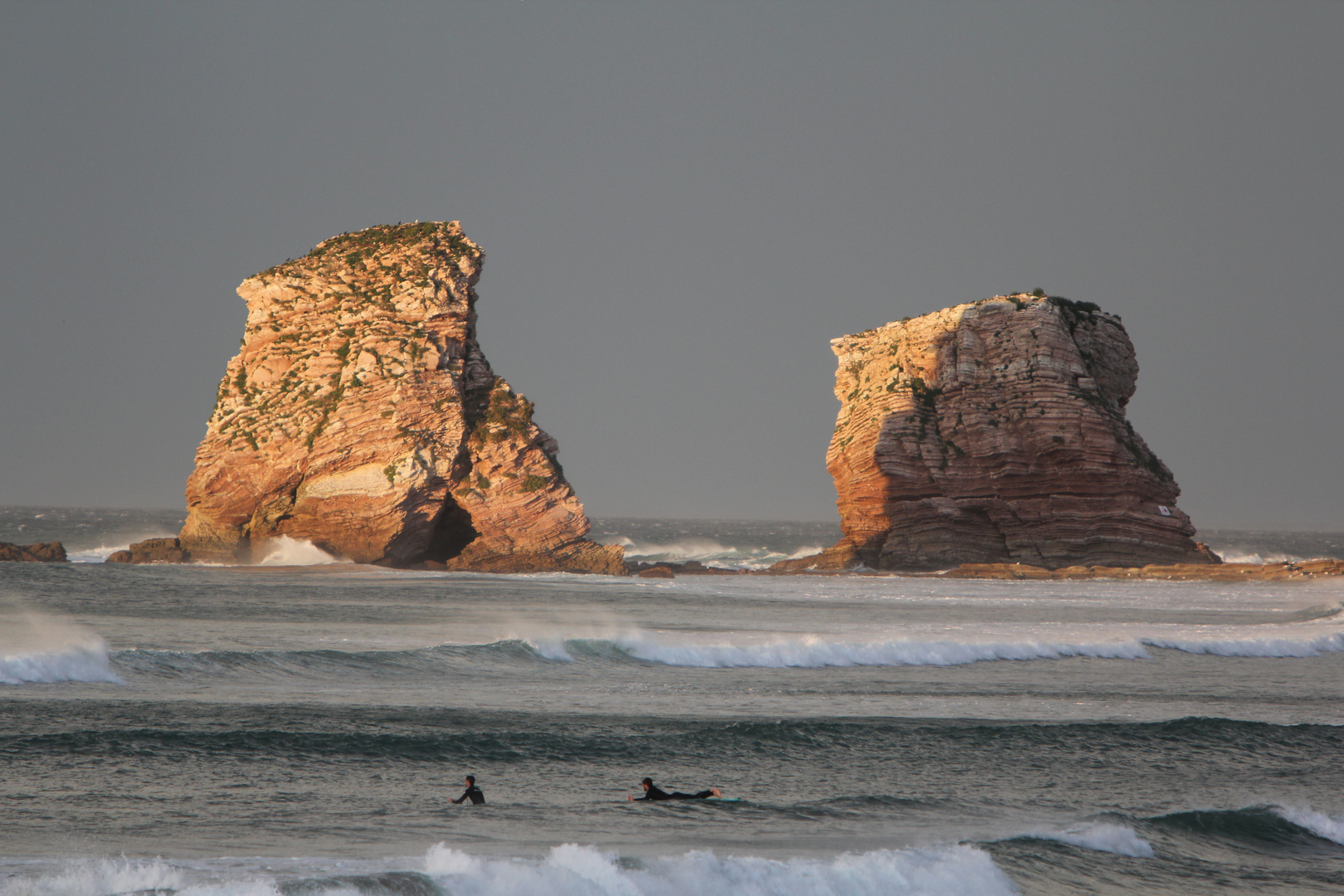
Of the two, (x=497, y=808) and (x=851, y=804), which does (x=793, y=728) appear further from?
(x=497, y=808)

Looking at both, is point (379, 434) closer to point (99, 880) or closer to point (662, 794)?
point (662, 794)

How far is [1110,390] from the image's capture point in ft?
175

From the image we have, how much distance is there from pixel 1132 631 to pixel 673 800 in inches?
742

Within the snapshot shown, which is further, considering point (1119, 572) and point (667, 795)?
point (1119, 572)

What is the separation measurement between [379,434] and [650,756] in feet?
108

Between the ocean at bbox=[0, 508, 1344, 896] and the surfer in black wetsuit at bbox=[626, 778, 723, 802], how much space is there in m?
0.13

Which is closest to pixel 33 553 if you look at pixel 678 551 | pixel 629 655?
pixel 629 655

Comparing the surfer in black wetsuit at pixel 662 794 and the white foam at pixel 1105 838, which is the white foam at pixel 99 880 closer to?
the surfer in black wetsuit at pixel 662 794

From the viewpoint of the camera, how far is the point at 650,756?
12.9 metres

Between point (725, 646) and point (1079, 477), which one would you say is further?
point (1079, 477)

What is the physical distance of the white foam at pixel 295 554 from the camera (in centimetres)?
4325

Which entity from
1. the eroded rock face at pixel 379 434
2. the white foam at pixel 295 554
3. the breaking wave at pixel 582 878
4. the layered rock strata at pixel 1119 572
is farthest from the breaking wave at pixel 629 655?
the white foam at pixel 295 554

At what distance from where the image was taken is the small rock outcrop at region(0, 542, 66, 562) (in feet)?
142

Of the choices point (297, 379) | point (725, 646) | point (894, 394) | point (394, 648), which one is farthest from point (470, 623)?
point (894, 394)
